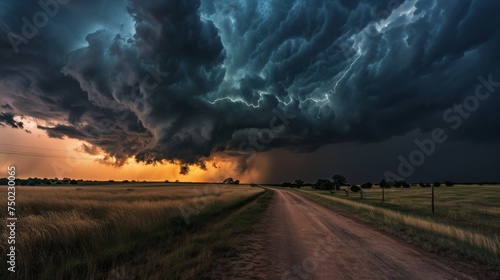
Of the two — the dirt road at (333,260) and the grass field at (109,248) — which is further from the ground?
the grass field at (109,248)

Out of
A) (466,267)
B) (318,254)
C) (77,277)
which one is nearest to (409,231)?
(466,267)

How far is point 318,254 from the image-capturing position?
30.1ft

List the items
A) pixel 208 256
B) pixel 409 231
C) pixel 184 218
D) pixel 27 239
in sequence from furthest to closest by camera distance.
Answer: pixel 184 218 → pixel 409 231 → pixel 208 256 → pixel 27 239

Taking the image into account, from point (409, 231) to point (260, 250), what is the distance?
937 cm

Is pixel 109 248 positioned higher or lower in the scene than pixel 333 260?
higher

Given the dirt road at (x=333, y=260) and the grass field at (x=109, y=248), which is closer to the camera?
the grass field at (x=109, y=248)

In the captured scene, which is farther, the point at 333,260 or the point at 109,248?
the point at 109,248

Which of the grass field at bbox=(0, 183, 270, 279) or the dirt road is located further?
the dirt road

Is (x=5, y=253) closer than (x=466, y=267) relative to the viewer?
Yes

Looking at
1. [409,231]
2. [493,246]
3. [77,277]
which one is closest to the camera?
[77,277]

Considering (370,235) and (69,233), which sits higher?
(69,233)

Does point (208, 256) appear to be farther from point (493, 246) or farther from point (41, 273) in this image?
point (493, 246)

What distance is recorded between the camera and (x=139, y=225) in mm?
12289

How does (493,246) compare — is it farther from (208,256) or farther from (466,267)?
(208,256)
